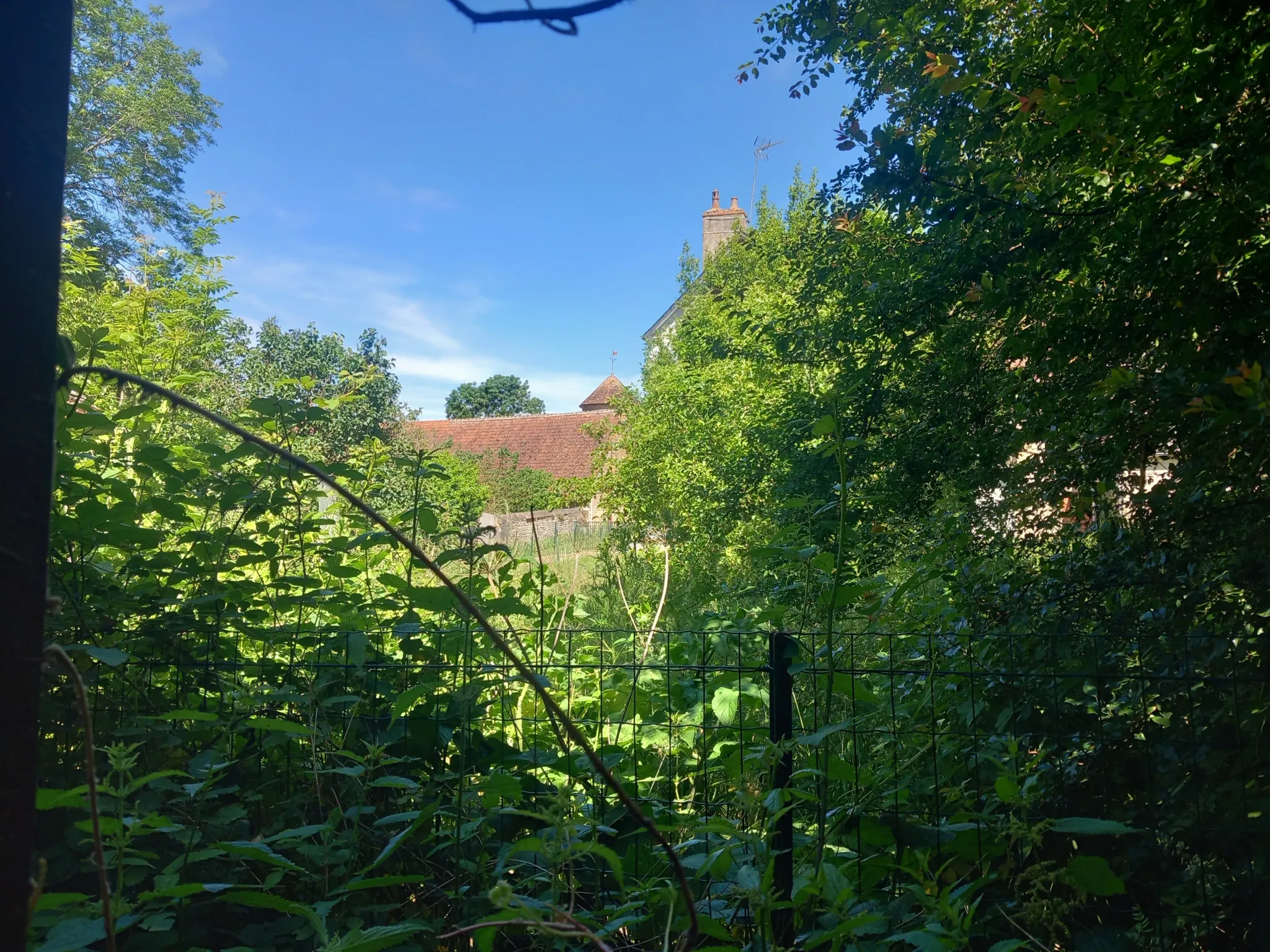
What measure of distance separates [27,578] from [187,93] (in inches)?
899

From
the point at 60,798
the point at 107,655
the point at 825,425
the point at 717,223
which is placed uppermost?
the point at 717,223

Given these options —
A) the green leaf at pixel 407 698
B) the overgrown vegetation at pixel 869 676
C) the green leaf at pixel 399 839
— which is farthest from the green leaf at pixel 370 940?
the green leaf at pixel 407 698

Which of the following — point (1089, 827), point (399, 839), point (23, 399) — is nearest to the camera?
point (23, 399)

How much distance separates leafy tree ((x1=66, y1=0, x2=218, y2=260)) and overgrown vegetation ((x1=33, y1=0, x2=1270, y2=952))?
16.3 metres

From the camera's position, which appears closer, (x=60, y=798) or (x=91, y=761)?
(x=91, y=761)

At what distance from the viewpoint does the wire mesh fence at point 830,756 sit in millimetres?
1809

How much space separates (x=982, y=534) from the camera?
3.02 m

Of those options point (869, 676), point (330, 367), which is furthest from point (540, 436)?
point (869, 676)

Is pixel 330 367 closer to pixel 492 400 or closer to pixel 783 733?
pixel 783 733

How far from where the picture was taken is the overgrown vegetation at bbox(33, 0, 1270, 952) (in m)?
1.67

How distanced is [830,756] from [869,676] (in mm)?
1044

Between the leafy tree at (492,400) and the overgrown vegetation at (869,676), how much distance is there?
58168mm

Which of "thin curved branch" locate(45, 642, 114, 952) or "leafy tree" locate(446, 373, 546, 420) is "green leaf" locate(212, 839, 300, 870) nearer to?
"thin curved branch" locate(45, 642, 114, 952)

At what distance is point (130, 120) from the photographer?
56.7ft
